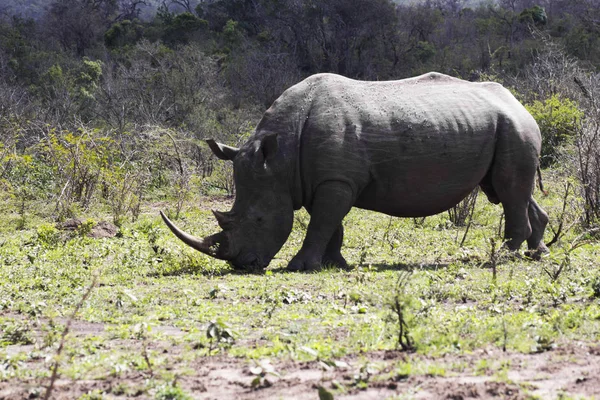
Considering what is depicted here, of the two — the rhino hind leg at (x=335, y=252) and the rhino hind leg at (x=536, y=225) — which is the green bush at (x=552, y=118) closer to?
the rhino hind leg at (x=536, y=225)

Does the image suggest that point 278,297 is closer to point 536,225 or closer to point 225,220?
point 225,220

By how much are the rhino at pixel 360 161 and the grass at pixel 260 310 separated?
1.73 feet

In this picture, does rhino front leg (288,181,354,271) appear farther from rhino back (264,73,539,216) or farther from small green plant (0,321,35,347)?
small green plant (0,321,35,347)

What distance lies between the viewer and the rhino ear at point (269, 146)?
27.8 ft

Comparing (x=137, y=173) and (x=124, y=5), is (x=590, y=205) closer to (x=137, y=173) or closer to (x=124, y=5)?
(x=137, y=173)

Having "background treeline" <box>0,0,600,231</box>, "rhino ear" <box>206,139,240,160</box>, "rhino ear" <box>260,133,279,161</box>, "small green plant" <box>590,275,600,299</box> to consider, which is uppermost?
"rhino ear" <box>260,133,279,161</box>

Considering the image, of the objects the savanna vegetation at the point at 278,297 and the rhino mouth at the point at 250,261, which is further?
the rhino mouth at the point at 250,261

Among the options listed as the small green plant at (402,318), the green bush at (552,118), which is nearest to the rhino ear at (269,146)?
the small green plant at (402,318)

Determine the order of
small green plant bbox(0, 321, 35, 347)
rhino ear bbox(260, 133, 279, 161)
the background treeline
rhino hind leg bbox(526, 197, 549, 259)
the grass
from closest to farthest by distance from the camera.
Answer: the grass
small green plant bbox(0, 321, 35, 347)
rhino ear bbox(260, 133, 279, 161)
rhino hind leg bbox(526, 197, 549, 259)
the background treeline

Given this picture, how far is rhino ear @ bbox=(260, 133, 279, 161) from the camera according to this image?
848 cm

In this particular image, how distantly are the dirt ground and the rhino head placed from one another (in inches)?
167

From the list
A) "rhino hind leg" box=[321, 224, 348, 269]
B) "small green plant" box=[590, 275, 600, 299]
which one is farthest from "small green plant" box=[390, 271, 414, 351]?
"rhino hind leg" box=[321, 224, 348, 269]

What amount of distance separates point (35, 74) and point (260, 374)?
40.3 m

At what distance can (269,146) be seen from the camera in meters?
8.56
